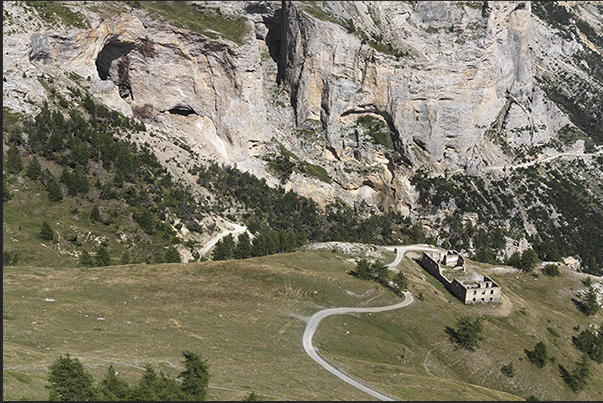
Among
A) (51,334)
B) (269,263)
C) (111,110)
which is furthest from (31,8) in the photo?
(51,334)

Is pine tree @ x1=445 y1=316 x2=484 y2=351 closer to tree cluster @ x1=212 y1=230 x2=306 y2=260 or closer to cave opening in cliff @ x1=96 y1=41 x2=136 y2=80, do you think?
tree cluster @ x1=212 y1=230 x2=306 y2=260

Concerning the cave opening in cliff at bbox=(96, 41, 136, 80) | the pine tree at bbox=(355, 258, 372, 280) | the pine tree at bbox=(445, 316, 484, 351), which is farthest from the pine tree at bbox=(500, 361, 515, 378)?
the cave opening in cliff at bbox=(96, 41, 136, 80)

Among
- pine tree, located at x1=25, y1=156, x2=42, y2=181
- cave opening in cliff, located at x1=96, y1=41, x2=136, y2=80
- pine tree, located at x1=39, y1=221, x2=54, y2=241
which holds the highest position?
cave opening in cliff, located at x1=96, y1=41, x2=136, y2=80

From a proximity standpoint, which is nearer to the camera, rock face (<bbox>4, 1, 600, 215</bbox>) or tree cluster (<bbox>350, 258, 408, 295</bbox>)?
tree cluster (<bbox>350, 258, 408, 295</bbox>)

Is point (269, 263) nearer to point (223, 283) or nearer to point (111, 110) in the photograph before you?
point (223, 283)

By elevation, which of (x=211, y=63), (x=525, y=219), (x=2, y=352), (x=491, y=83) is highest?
(x=491, y=83)

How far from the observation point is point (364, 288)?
234 feet

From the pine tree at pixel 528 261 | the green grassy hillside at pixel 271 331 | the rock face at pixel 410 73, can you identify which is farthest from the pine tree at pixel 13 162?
the pine tree at pixel 528 261

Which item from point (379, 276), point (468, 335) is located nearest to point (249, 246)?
point (379, 276)

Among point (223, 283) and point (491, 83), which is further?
point (491, 83)

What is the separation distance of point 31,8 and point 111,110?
1343 inches

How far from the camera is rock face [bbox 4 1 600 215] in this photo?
147500 mm

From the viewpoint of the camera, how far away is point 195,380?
90.2ft

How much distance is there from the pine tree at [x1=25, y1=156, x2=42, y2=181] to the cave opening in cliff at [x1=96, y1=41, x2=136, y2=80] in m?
62.3
